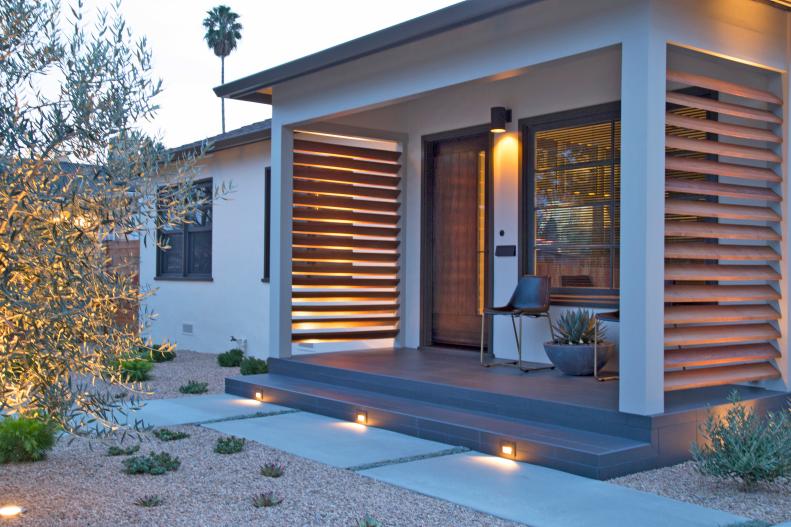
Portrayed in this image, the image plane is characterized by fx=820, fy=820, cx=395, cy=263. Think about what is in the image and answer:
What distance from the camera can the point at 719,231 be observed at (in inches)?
218

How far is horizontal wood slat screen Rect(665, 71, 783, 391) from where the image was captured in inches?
209

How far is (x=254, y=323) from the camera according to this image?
10.6m

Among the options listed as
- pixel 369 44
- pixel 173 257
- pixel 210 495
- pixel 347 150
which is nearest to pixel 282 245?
pixel 347 150

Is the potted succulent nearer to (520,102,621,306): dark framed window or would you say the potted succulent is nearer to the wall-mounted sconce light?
(520,102,621,306): dark framed window

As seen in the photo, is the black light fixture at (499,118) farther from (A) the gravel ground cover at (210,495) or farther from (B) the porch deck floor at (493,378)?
(A) the gravel ground cover at (210,495)

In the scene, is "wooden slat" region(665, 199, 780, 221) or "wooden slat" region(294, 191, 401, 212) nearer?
"wooden slat" region(665, 199, 780, 221)

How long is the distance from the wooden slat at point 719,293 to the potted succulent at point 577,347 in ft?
4.09

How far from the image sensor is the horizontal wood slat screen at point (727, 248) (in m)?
5.30

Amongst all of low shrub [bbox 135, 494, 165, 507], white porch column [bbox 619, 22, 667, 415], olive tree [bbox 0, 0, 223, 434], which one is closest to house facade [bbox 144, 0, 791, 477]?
white porch column [bbox 619, 22, 667, 415]

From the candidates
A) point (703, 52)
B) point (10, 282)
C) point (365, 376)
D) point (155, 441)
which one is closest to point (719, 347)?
point (703, 52)

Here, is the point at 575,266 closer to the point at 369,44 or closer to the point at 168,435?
the point at 369,44

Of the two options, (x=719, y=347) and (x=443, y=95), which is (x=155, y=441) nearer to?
(x=719, y=347)

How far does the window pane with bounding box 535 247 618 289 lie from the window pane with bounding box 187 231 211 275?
230 inches

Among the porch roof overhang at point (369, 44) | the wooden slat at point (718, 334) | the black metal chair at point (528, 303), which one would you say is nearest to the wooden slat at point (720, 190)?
the wooden slat at point (718, 334)
